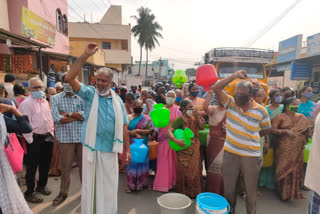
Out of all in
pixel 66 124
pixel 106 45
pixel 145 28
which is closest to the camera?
pixel 66 124

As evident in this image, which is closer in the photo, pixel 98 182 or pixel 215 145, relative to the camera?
pixel 98 182

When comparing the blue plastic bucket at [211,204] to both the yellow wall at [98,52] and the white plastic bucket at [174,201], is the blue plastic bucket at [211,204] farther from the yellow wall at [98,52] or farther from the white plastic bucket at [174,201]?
the yellow wall at [98,52]

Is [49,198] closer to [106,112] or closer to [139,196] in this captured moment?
[139,196]

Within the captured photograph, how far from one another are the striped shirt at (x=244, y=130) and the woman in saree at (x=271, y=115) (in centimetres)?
123

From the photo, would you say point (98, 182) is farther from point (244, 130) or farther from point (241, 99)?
point (241, 99)

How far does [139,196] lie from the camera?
3547 millimetres

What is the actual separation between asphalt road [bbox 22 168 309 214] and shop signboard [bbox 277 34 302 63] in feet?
53.6

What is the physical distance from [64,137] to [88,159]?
98cm

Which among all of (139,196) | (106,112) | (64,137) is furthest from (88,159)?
(139,196)

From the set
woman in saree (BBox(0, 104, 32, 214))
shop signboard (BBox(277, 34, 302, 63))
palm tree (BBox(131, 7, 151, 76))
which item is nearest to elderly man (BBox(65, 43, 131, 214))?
woman in saree (BBox(0, 104, 32, 214))

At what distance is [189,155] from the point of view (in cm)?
323

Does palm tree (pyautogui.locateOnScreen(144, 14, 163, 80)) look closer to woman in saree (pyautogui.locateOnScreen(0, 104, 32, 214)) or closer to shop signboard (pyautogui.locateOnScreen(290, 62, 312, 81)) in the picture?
shop signboard (pyautogui.locateOnScreen(290, 62, 312, 81))

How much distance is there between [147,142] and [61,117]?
1502mm

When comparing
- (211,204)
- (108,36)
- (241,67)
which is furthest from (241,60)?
(108,36)
